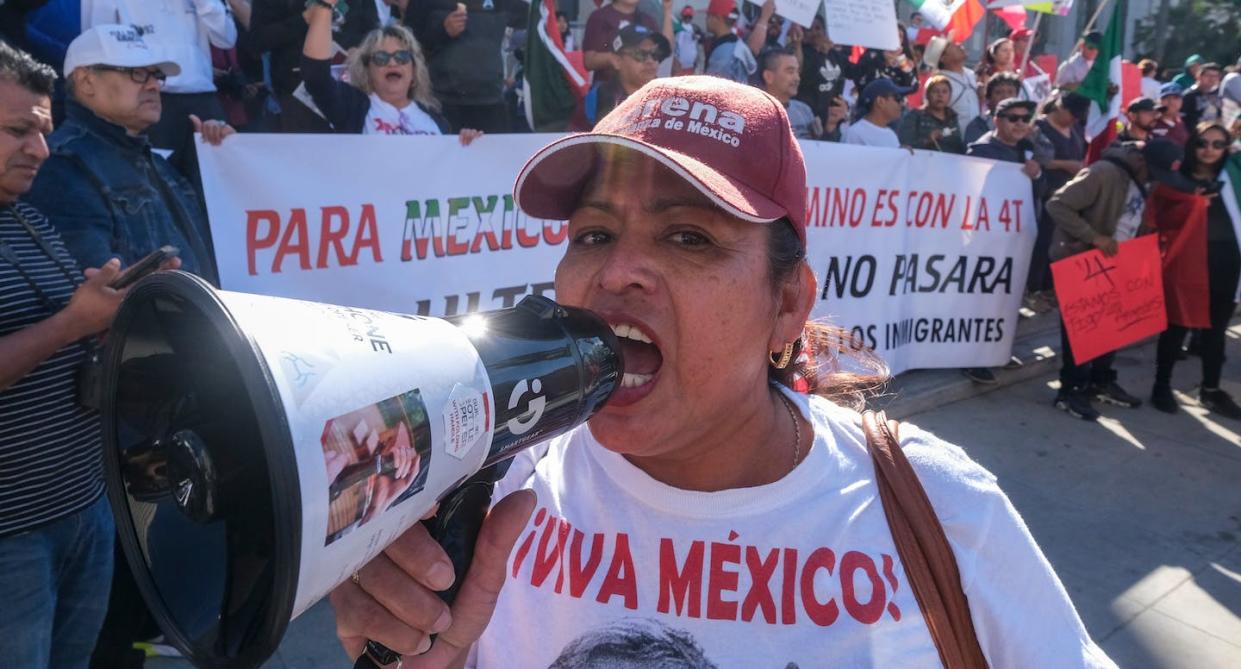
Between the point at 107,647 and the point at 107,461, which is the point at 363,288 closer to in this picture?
the point at 107,647

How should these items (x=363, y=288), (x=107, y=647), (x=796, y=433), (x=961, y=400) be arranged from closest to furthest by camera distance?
(x=796, y=433), (x=107, y=647), (x=363, y=288), (x=961, y=400)

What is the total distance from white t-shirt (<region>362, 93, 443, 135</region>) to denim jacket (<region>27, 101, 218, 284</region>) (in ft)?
4.93

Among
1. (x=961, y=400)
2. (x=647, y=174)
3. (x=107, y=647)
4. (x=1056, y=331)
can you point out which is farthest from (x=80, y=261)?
(x=1056, y=331)

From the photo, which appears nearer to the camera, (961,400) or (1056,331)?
(961,400)

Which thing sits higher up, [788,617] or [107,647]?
[788,617]

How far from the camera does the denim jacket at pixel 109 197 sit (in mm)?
2580

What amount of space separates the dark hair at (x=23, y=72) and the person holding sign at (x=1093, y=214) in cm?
601

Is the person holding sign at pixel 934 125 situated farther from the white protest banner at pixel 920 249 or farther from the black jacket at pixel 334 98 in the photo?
the black jacket at pixel 334 98

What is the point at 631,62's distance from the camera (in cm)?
557

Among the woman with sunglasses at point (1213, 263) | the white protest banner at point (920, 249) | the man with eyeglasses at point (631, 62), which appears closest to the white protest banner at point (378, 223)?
the man with eyeglasses at point (631, 62)

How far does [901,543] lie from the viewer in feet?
4.41

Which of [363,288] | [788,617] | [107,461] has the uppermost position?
[107,461]

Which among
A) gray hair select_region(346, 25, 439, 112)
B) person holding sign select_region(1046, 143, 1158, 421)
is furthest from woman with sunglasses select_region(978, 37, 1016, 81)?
gray hair select_region(346, 25, 439, 112)

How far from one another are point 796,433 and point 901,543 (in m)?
0.26
